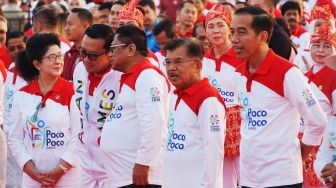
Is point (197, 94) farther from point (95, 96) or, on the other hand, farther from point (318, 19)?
point (318, 19)

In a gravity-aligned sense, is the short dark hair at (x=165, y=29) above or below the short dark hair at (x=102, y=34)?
above

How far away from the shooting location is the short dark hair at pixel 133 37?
27.6 feet

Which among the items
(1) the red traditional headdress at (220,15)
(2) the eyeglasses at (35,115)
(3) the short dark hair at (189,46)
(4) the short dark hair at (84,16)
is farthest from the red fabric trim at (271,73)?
(4) the short dark hair at (84,16)

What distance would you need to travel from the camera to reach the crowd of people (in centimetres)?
759

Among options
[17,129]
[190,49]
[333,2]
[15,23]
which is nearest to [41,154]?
[17,129]

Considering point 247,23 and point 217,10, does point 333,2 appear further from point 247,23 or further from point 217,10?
point 247,23

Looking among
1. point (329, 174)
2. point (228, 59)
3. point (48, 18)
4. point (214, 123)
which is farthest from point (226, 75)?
point (48, 18)

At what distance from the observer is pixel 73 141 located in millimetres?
9078

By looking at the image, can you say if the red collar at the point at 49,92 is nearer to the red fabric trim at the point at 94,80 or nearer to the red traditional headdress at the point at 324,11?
the red fabric trim at the point at 94,80

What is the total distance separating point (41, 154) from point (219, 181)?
1.98m

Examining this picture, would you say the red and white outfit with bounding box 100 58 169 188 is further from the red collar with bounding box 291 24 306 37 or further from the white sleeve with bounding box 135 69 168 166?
the red collar with bounding box 291 24 306 37

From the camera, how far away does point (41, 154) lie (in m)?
9.11

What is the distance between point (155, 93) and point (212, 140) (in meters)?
0.70

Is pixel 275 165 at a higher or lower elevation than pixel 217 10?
lower
